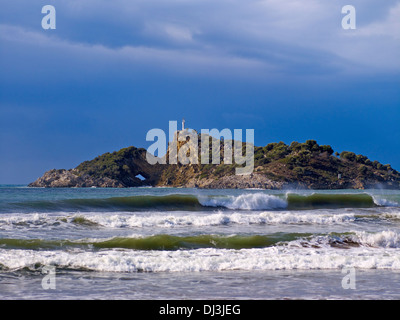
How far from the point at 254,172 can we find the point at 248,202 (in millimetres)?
78191

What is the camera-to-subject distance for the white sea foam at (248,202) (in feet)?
94.9

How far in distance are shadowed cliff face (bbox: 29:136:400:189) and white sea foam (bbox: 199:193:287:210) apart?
6753 cm

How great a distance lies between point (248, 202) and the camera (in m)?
29.2

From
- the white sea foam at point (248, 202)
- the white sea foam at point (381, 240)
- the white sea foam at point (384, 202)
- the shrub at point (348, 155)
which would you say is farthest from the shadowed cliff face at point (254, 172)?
the white sea foam at point (381, 240)

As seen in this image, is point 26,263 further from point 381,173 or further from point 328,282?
point 381,173

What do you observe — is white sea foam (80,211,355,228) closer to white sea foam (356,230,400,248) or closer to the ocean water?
the ocean water

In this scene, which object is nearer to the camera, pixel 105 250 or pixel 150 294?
pixel 150 294

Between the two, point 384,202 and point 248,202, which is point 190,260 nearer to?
point 248,202

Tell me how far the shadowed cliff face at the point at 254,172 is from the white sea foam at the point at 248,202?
222 feet

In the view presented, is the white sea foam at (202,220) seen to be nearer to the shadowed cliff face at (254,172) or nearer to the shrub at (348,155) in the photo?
the shadowed cliff face at (254,172)

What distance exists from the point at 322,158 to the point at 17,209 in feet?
322
